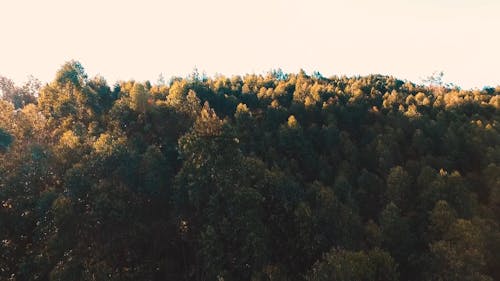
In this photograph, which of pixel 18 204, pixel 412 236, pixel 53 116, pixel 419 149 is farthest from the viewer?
pixel 419 149

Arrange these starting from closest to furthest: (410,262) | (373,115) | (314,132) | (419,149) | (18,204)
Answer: (18,204), (410,262), (419,149), (314,132), (373,115)

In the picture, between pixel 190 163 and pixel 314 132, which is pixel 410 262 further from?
pixel 314 132

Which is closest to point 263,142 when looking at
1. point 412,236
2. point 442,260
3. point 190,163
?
point 190,163

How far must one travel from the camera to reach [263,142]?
95562 mm

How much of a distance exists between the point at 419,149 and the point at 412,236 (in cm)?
4304

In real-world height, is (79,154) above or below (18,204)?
above

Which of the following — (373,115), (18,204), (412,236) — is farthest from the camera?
(373,115)

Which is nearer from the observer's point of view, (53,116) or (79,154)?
(79,154)

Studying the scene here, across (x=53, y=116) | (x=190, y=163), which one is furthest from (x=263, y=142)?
(x=53, y=116)

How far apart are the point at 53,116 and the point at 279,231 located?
239ft

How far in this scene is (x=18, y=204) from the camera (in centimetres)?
5303

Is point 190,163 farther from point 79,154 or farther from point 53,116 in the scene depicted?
point 53,116

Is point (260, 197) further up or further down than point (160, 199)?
further down

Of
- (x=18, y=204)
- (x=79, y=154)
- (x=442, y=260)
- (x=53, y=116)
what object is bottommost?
(x=442, y=260)
